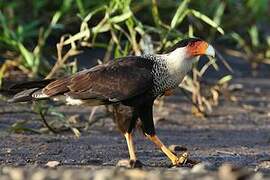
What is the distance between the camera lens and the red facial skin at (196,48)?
552 cm

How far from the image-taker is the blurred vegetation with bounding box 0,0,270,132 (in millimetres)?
6805

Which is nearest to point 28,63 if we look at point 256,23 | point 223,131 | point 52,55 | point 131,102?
point 52,55

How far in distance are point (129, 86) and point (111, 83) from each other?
112 mm

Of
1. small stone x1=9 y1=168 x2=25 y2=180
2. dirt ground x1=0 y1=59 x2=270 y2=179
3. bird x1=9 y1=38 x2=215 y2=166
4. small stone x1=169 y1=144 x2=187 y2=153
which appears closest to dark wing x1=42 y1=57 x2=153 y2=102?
bird x1=9 y1=38 x2=215 y2=166

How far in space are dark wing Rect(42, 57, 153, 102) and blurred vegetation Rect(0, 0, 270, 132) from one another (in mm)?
1141

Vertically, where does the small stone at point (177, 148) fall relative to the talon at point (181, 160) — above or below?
below

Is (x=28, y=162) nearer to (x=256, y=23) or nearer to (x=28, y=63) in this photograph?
(x=28, y=63)

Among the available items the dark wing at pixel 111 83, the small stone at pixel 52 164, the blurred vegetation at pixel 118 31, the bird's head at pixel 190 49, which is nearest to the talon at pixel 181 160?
the dark wing at pixel 111 83

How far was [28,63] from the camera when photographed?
7293 mm

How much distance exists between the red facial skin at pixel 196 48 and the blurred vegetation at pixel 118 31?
83cm

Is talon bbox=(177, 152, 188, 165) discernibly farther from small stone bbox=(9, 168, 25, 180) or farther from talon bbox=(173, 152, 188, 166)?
small stone bbox=(9, 168, 25, 180)

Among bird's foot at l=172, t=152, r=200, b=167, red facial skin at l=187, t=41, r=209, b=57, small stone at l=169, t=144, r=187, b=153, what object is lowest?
small stone at l=169, t=144, r=187, b=153

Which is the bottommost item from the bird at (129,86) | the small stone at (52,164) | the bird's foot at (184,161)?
the bird's foot at (184,161)

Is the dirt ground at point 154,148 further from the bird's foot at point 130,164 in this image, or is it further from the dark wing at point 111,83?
the dark wing at point 111,83
